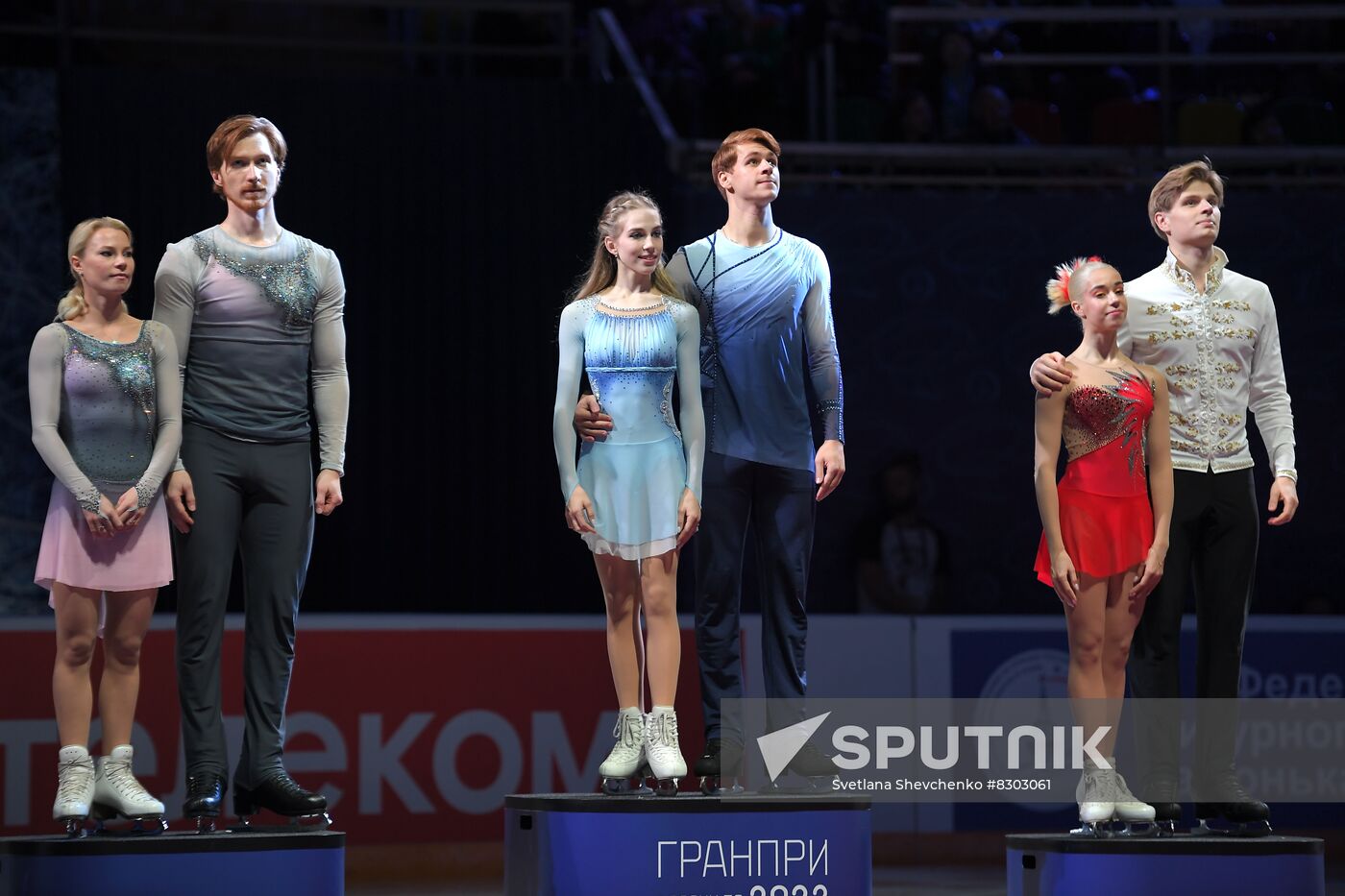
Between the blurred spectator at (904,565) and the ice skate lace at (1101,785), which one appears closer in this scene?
the ice skate lace at (1101,785)

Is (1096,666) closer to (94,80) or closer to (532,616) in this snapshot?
(532,616)

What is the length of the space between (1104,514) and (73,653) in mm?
2473

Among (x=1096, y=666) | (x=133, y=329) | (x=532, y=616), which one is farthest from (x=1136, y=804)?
(x=532, y=616)

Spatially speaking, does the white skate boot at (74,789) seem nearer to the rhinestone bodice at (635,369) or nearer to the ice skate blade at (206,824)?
the ice skate blade at (206,824)

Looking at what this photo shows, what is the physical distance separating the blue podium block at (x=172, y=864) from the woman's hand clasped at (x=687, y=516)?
110cm

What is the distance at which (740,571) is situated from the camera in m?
4.68

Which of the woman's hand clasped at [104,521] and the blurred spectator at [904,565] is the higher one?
the blurred spectator at [904,565]

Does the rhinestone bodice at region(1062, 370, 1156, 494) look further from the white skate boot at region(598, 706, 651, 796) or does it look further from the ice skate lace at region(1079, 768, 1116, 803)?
the white skate boot at region(598, 706, 651, 796)

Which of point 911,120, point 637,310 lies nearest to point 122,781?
point 637,310

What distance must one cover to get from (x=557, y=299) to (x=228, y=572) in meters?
4.23

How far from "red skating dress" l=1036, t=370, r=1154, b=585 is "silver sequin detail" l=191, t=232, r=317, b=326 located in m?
1.89

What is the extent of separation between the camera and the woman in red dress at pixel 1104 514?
14.5 feet

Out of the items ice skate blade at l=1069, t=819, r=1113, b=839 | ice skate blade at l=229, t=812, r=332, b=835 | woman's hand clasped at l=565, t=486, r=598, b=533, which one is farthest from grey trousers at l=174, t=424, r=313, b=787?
ice skate blade at l=1069, t=819, r=1113, b=839

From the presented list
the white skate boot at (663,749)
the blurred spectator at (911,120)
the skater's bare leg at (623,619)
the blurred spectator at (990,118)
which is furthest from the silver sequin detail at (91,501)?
the blurred spectator at (990,118)
